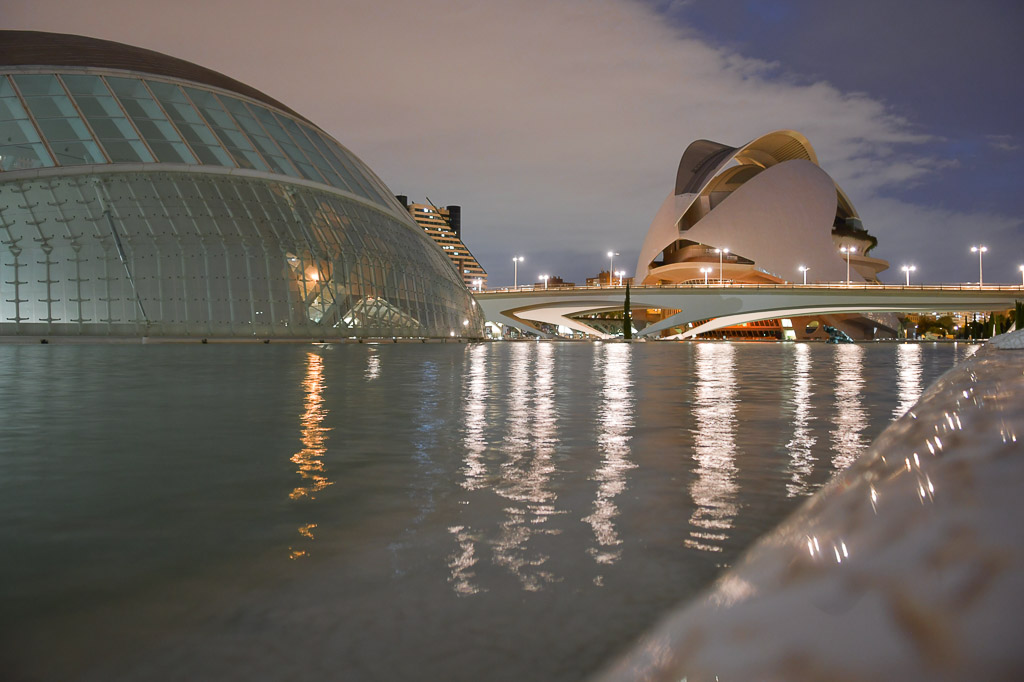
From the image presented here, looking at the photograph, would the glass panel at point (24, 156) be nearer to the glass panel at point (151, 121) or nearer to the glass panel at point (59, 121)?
the glass panel at point (59, 121)

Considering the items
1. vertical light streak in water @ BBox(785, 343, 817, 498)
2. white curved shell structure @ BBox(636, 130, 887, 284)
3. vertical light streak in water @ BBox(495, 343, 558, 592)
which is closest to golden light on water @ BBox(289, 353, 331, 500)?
vertical light streak in water @ BBox(495, 343, 558, 592)

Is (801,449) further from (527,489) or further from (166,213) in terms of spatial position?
(166,213)

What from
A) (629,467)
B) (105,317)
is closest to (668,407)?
(629,467)

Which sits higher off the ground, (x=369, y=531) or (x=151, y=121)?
(x=151, y=121)

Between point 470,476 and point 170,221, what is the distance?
974 inches

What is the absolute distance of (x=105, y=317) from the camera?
2384 cm

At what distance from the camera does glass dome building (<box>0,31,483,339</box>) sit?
23.6 m

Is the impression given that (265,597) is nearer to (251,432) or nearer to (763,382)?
(251,432)

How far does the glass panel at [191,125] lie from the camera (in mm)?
26375

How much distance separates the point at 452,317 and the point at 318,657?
3368 centimetres

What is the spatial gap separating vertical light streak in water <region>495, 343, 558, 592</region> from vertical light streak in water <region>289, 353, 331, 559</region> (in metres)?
0.63

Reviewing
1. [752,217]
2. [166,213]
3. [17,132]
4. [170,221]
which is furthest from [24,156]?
[752,217]

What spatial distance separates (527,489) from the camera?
3.12 metres

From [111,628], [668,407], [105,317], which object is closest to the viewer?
[111,628]
